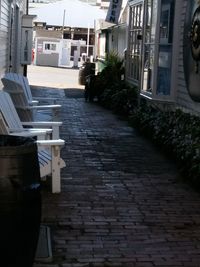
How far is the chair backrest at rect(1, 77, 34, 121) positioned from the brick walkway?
94 cm

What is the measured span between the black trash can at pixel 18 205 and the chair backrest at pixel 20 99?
16.4 ft

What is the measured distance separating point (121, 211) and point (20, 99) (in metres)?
3.43

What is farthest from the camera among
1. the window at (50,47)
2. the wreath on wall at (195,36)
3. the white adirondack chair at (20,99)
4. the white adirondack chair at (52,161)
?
the window at (50,47)

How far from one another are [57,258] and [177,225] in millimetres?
1542

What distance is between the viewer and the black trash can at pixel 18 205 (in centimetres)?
383

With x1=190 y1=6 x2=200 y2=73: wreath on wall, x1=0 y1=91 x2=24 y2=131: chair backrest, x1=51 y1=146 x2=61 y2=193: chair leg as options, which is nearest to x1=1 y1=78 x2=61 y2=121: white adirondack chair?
x1=0 y1=91 x2=24 y2=131: chair backrest

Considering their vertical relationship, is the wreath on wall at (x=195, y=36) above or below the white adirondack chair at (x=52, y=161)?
above

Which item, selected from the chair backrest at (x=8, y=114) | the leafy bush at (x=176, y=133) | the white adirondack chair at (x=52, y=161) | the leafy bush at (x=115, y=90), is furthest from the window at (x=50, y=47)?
the white adirondack chair at (x=52, y=161)

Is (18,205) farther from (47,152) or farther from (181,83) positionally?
(181,83)

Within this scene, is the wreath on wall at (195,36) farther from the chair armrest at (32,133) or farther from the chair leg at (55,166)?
the chair leg at (55,166)

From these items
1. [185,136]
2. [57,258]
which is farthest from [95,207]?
[185,136]

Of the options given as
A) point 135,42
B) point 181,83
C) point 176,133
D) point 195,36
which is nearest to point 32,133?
point 176,133

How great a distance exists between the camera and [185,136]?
8.63 metres

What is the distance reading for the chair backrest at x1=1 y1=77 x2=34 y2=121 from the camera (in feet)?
29.5
